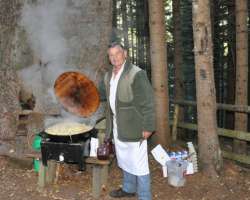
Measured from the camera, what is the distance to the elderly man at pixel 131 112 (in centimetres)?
413

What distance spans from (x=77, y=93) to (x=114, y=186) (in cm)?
130

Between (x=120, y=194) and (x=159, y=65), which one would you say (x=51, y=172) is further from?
(x=159, y=65)

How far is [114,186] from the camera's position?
16.8 feet

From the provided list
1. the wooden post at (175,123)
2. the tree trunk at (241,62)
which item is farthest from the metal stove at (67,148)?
the tree trunk at (241,62)

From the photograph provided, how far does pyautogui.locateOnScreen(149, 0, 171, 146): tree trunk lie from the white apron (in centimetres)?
178

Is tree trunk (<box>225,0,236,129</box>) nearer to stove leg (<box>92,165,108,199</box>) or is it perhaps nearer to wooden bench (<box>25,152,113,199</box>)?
wooden bench (<box>25,152,113,199</box>)

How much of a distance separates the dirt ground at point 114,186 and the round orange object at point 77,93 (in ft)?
2.99

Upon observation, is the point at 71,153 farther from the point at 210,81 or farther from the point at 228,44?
the point at 228,44

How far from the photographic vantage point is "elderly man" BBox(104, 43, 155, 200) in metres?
4.13

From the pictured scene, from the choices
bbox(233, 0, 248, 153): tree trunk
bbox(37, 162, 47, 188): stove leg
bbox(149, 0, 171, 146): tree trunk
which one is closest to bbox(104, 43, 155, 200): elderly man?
bbox(37, 162, 47, 188): stove leg

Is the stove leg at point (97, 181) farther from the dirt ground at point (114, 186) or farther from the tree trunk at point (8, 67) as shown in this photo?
the tree trunk at point (8, 67)

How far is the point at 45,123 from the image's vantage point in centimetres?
588

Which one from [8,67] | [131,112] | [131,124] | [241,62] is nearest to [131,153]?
[131,124]

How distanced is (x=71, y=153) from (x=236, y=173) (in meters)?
2.37
